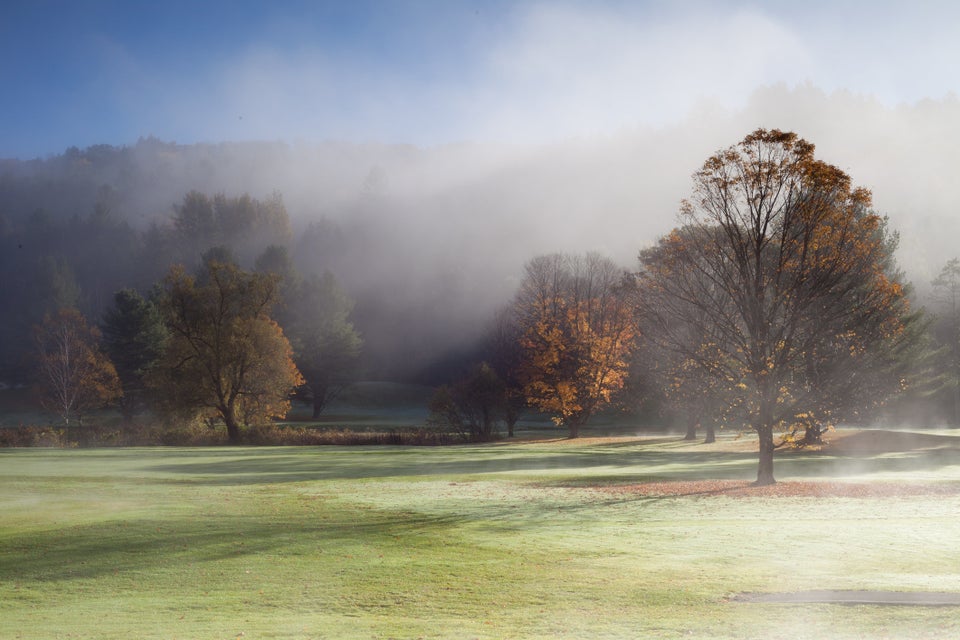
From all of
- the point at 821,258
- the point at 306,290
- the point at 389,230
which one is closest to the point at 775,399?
the point at 821,258

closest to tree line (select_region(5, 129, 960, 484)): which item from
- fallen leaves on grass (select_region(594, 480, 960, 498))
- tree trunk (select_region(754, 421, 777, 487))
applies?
tree trunk (select_region(754, 421, 777, 487))

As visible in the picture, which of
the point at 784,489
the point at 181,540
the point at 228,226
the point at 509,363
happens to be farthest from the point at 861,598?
the point at 228,226

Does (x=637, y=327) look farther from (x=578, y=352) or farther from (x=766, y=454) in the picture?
(x=766, y=454)

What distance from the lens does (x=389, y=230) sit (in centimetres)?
15475

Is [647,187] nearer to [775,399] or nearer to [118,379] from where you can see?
[118,379]

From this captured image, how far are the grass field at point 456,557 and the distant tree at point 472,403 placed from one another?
105 feet

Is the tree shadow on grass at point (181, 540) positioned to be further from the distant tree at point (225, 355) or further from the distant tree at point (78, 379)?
the distant tree at point (78, 379)

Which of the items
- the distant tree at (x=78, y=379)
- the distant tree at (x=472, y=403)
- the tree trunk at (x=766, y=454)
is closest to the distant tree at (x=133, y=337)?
the distant tree at (x=78, y=379)

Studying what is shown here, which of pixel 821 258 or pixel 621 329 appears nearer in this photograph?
pixel 821 258

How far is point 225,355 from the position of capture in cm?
5997

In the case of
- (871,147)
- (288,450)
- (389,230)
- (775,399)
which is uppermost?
(871,147)

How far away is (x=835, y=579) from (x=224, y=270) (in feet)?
187

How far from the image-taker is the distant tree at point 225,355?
59.6m

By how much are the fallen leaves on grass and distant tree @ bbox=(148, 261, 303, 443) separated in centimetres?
3790
